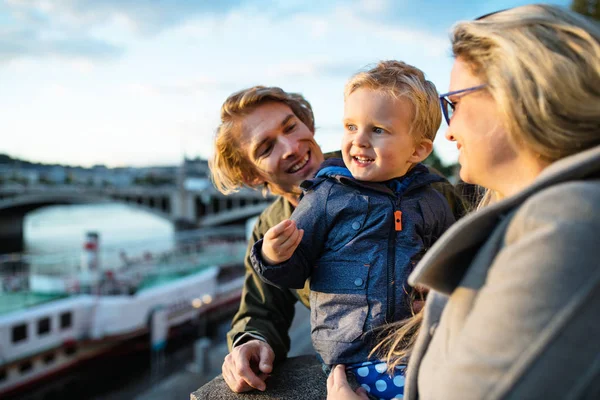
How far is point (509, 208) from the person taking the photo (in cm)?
92

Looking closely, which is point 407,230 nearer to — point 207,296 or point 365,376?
point 365,376

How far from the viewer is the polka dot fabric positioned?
1.49 meters

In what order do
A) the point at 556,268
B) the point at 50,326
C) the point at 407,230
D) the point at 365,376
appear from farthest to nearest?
1. the point at 50,326
2. the point at 407,230
3. the point at 365,376
4. the point at 556,268

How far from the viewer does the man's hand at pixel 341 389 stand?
53.5 inches

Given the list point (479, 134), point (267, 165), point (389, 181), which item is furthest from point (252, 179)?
point (479, 134)

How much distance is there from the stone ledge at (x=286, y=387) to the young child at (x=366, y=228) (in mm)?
194

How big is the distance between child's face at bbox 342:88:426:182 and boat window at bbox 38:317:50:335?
13296 millimetres

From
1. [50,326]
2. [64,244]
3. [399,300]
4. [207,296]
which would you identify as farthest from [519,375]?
[64,244]

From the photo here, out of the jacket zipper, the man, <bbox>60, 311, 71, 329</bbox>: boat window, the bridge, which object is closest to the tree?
the man

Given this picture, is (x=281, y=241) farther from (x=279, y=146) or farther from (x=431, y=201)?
(x=279, y=146)

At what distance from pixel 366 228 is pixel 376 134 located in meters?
0.32

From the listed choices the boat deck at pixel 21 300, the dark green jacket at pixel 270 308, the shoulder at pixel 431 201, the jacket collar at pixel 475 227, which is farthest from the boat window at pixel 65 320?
the jacket collar at pixel 475 227

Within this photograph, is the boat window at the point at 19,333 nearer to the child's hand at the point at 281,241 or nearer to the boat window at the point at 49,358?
the boat window at the point at 49,358

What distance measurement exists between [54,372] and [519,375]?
14849mm
